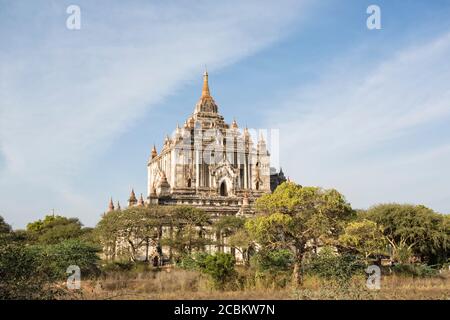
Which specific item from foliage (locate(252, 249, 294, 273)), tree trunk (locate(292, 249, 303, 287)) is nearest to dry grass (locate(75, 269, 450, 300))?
tree trunk (locate(292, 249, 303, 287))

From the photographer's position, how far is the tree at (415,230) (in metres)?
44.4

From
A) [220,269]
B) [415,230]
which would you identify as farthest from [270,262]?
[415,230]

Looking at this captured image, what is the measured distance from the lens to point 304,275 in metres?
28.7

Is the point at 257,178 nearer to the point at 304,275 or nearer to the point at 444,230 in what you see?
the point at 444,230

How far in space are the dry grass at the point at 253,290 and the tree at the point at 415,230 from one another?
39.7ft

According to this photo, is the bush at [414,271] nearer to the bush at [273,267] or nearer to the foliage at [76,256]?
the bush at [273,267]

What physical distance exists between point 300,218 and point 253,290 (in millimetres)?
5720

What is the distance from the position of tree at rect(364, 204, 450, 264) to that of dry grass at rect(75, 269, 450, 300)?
12093mm

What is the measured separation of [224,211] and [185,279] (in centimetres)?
3905

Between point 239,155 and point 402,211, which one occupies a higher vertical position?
point 239,155

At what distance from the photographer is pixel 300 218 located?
29.2 meters

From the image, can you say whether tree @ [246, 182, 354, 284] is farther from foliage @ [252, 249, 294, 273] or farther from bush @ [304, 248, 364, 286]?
foliage @ [252, 249, 294, 273]

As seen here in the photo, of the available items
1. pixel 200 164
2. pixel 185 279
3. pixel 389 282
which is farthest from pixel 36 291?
pixel 200 164
